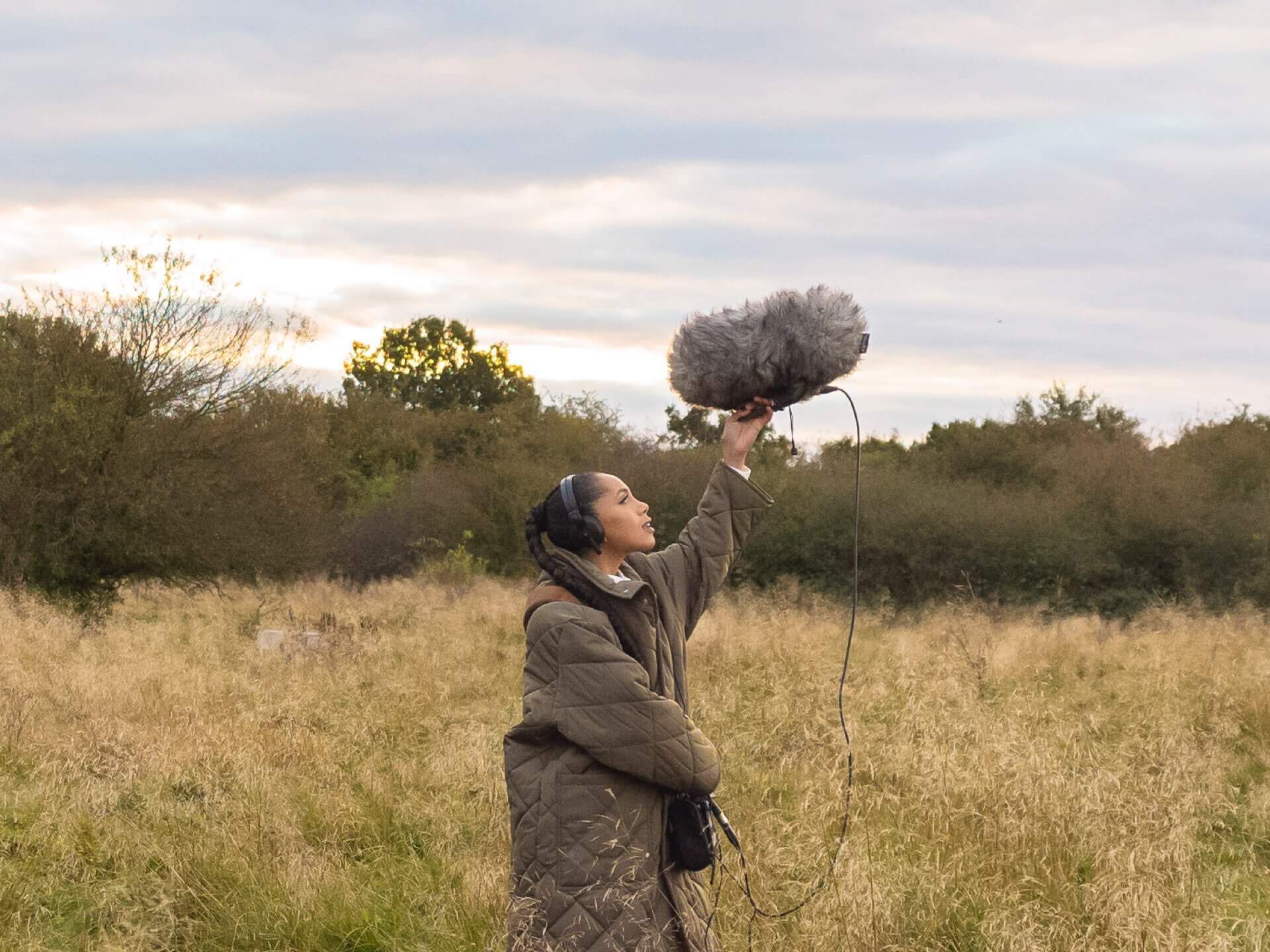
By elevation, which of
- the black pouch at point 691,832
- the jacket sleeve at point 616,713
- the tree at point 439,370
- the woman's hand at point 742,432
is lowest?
the black pouch at point 691,832

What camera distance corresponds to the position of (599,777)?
3.14 m

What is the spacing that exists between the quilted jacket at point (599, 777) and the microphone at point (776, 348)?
2.20 ft

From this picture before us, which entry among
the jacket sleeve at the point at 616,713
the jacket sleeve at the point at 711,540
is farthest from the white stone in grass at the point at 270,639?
the jacket sleeve at the point at 616,713

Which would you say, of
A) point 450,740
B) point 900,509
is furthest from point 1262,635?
point 450,740

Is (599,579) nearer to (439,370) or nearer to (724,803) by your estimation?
(724,803)

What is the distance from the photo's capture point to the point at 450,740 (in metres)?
7.45

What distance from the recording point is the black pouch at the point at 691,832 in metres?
3.23

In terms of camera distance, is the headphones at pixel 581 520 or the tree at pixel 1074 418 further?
the tree at pixel 1074 418

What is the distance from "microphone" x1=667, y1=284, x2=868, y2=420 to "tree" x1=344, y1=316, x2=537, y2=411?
5581 cm

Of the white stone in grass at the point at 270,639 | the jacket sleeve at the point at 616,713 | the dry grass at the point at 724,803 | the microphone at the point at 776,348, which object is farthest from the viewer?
the white stone in grass at the point at 270,639

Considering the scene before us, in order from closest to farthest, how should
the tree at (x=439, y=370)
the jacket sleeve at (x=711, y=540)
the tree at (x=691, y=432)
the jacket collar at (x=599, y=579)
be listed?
the jacket collar at (x=599, y=579) → the jacket sleeve at (x=711, y=540) → the tree at (x=691, y=432) → the tree at (x=439, y=370)

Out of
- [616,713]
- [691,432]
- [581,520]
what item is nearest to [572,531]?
[581,520]

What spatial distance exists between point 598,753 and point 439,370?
58.5 meters

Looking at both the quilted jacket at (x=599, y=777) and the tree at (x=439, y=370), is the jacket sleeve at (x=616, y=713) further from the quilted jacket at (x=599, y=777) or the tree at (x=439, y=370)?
the tree at (x=439, y=370)
